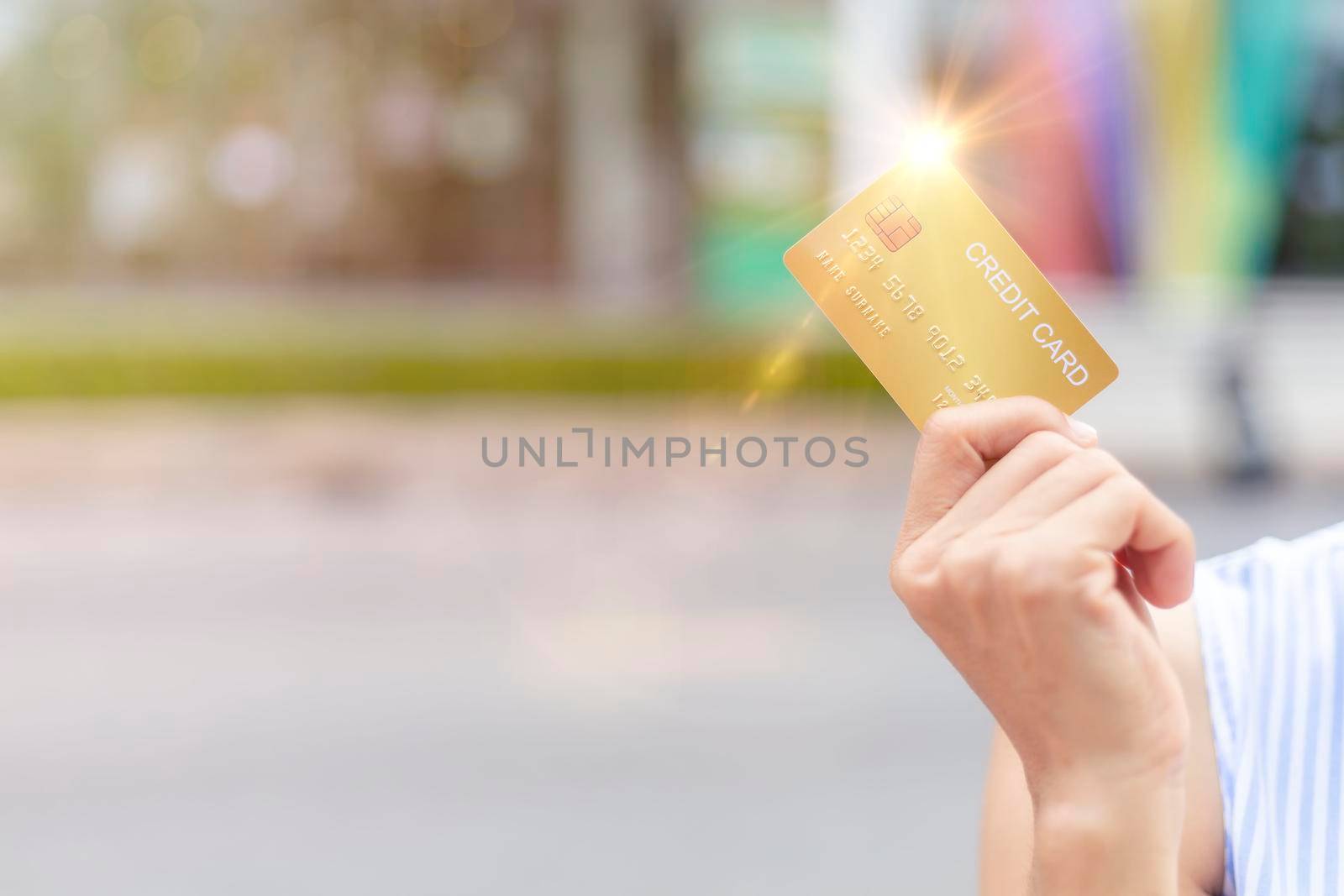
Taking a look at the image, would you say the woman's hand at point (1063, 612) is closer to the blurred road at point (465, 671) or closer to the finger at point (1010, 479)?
the finger at point (1010, 479)

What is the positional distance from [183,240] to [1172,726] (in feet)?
41.3

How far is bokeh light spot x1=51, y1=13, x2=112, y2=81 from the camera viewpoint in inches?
464

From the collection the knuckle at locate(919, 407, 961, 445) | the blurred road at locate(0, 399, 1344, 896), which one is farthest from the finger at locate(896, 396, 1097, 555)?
the blurred road at locate(0, 399, 1344, 896)

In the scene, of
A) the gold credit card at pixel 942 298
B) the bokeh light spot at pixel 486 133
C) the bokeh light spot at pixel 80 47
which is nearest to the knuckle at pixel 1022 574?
the gold credit card at pixel 942 298

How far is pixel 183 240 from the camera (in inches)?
487

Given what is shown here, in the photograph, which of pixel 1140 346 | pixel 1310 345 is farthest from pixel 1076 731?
pixel 1310 345

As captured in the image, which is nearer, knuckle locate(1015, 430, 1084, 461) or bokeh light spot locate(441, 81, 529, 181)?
knuckle locate(1015, 430, 1084, 461)

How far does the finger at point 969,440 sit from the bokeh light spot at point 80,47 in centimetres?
1259

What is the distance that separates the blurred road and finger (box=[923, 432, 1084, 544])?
67 cm

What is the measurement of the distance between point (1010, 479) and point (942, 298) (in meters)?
0.12

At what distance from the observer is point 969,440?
831mm

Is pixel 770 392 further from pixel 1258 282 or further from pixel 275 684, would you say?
pixel 1258 282

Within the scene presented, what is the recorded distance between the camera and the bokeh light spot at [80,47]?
464 inches

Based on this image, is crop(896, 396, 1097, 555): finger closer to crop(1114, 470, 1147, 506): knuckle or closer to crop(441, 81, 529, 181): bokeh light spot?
crop(1114, 470, 1147, 506): knuckle
